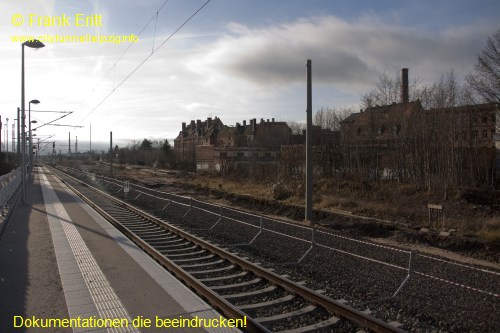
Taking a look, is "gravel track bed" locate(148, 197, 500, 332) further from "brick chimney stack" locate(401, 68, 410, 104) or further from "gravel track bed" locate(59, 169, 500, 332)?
"brick chimney stack" locate(401, 68, 410, 104)

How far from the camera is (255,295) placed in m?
7.48

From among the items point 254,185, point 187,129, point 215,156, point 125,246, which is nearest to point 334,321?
point 125,246

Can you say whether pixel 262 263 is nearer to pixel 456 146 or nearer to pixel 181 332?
pixel 181 332

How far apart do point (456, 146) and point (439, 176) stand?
209 centimetres

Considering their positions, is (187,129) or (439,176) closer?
(439,176)

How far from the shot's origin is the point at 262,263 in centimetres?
981

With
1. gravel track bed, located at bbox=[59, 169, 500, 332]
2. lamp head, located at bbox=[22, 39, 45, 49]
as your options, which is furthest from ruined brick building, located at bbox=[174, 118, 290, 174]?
gravel track bed, located at bbox=[59, 169, 500, 332]

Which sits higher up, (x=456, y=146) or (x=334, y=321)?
(x=456, y=146)

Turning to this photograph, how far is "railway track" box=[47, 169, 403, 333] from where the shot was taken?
6.06 m

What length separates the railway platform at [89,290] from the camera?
5.79 meters

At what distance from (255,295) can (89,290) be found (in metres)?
2.79

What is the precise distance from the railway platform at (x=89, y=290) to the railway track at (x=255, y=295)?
0.31 meters

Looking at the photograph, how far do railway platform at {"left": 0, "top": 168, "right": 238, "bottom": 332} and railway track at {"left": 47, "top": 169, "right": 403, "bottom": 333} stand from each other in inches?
12.1

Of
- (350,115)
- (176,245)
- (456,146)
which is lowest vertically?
(176,245)
